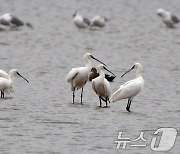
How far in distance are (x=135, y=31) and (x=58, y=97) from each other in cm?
1584

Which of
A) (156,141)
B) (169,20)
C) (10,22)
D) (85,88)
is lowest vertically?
(169,20)

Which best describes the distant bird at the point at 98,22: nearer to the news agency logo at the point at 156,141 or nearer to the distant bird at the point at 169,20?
the distant bird at the point at 169,20

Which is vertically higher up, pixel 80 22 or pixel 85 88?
pixel 85 88

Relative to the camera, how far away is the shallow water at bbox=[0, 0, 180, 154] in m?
11.3

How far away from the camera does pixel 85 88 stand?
16.8 m

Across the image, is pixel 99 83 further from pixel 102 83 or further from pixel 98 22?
pixel 98 22

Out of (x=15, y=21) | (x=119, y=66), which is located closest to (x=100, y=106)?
(x=119, y=66)

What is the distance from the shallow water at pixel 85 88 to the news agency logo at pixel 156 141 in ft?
0.27

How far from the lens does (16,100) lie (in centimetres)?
1474

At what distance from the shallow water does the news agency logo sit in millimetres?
82

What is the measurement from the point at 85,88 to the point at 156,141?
583cm

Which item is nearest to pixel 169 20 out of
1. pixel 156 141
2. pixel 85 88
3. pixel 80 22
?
pixel 80 22

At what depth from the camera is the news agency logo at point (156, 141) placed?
35.4 feet

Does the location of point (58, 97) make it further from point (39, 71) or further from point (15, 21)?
point (15, 21)
